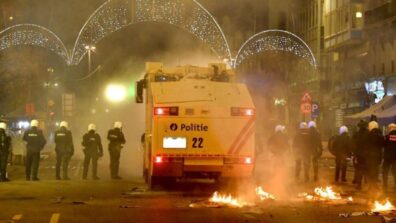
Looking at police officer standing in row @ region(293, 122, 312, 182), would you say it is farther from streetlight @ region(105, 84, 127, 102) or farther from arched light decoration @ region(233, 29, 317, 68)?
streetlight @ region(105, 84, 127, 102)

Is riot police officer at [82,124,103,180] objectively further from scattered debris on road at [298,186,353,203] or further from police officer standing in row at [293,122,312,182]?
scattered debris on road at [298,186,353,203]

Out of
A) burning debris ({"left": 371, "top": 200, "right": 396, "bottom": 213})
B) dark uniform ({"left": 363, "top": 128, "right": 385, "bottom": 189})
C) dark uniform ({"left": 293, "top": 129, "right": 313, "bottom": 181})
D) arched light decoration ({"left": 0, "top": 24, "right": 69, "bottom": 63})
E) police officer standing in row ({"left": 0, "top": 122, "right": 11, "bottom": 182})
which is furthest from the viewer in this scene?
arched light decoration ({"left": 0, "top": 24, "right": 69, "bottom": 63})

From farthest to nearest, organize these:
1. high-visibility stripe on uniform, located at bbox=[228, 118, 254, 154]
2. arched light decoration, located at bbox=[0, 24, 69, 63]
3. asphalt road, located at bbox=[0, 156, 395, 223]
Answer: 1. arched light decoration, located at bbox=[0, 24, 69, 63]
2. high-visibility stripe on uniform, located at bbox=[228, 118, 254, 154]
3. asphalt road, located at bbox=[0, 156, 395, 223]

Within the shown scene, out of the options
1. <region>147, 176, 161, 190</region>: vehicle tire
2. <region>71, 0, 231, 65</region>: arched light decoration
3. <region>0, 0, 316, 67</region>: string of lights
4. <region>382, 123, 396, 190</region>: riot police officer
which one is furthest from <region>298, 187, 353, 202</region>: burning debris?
<region>71, 0, 231, 65</region>: arched light decoration

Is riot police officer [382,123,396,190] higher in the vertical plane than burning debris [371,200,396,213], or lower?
higher

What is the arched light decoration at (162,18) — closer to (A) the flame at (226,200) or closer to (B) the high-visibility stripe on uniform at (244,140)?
(B) the high-visibility stripe on uniform at (244,140)

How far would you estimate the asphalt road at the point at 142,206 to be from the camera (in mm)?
10469

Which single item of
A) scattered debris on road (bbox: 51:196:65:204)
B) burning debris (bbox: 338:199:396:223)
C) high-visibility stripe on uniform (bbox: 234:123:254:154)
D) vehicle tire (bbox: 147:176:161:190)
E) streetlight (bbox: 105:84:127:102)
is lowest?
scattered debris on road (bbox: 51:196:65:204)

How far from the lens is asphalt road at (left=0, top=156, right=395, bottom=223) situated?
1047 cm

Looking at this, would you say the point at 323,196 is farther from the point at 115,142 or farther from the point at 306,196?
the point at 115,142

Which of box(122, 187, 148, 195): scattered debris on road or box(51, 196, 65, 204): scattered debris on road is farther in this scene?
box(122, 187, 148, 195): scattered debris on road

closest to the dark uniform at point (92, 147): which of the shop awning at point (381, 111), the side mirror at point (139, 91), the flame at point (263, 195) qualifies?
the side mirror at point (139, 91)

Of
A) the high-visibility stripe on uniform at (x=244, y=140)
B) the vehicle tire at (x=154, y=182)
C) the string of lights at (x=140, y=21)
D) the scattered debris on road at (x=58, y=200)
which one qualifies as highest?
the string of lights at (x=140, y=21)

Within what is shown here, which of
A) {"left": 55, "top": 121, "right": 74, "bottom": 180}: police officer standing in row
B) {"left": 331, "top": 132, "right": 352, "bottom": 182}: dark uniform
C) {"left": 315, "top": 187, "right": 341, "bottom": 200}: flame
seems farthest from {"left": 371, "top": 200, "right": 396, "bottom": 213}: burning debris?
{"left": 55, "top": 121, "right": 74, "bottom": 180}: police officer standing in row
